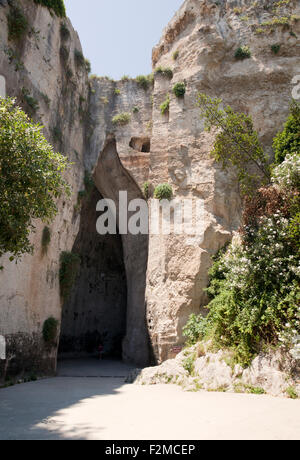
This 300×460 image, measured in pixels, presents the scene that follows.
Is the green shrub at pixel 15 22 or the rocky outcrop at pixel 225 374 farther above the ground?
the green shrub at pixel 15 22

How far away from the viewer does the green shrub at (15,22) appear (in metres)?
14.1

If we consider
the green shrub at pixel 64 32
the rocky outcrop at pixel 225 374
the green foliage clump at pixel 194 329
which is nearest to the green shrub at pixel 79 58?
the green shrub at pixel 64 32

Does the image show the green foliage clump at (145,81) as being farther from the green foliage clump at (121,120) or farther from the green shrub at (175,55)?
the green shrub at (175,55)

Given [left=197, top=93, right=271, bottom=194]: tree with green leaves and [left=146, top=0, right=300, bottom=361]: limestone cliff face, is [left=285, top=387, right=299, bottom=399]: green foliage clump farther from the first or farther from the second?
[left=197, top=93, right=271, bottom=194]: tree with green leaves

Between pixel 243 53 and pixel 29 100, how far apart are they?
11.4m

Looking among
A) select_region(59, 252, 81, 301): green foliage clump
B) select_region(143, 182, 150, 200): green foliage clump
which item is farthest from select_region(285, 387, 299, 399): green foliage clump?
select_region(143, 182, 150, 200): green foliage clump

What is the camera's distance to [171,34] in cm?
2064

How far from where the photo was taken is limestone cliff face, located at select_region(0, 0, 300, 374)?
15.1 m

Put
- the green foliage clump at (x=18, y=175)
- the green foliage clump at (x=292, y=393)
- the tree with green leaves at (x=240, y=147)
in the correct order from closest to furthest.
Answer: the green foliage clump at (x=18, y=175) → the green foliage clump at (x=292, y=393) → the tree with green leaves at (x=240, y=147)

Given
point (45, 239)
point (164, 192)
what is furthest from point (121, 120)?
point (45, 239)

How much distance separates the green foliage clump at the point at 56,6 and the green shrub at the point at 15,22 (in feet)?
6.43

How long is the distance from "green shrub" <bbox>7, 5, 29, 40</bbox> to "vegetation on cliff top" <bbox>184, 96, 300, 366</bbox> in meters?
12.0
